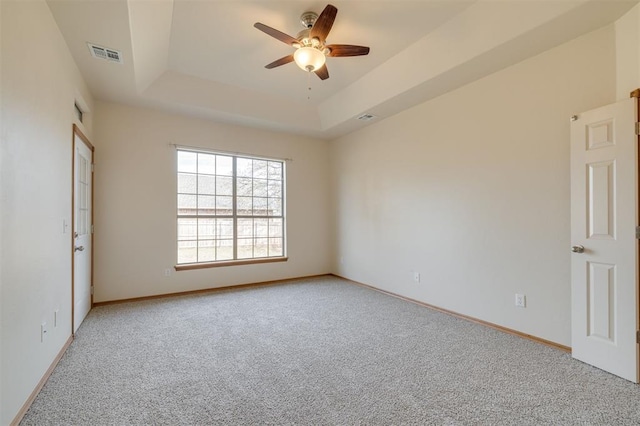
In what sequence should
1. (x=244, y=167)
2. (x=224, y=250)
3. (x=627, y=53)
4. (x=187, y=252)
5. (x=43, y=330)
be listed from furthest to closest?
(x=244, y=167)
(x=224, y=250)
(x=187, y=252)
(x=627, y=53)
(x=43, y=330)

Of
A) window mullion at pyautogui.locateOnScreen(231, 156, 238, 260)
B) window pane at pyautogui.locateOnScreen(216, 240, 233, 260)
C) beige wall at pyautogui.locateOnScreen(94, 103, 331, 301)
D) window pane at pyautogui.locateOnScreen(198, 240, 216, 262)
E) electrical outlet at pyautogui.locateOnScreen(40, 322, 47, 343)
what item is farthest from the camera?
window mullion at pyautogui.locateOnScreen(231, 156, 238, 260)

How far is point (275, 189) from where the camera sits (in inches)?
220

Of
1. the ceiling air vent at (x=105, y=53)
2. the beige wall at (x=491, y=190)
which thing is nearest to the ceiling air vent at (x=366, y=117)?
the beige wall at (x=491, y=190)

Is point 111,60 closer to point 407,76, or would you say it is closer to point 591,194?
point 407,76

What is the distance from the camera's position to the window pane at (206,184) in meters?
4.82

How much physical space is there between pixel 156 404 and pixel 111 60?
3172 millimetres

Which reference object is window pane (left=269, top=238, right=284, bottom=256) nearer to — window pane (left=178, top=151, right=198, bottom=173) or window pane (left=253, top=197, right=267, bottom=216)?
window pane (left=253, top=197, right=267, bottom=216)

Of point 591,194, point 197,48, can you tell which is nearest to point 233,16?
point 197,48

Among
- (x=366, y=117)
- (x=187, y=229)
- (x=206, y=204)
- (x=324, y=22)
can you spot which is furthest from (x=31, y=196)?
(x=366, y=117)

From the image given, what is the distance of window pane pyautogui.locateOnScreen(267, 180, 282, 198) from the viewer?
5.52 meters

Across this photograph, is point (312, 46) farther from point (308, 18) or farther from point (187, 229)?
point (187, 229)

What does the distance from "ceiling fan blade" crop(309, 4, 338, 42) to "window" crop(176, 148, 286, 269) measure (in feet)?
9.65

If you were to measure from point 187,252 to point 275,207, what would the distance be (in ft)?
5.65

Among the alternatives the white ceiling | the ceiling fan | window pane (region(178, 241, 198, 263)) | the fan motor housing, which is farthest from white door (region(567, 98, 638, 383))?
window pane (region(178, 241, 198, 263))
